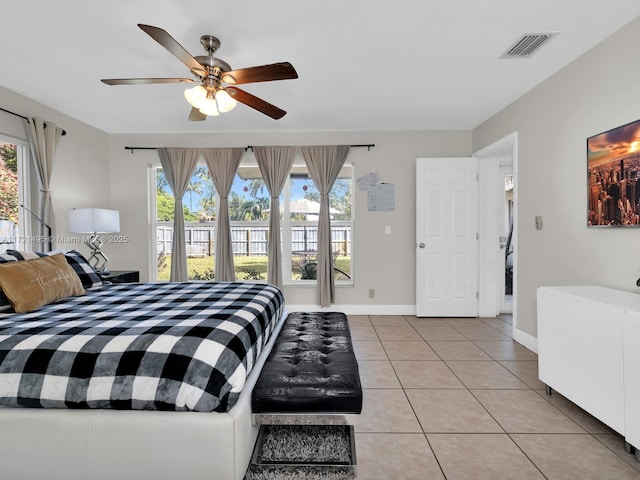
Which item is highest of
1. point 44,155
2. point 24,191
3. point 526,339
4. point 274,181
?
point 44,155

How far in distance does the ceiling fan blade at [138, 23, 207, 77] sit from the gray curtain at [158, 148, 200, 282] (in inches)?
99.9

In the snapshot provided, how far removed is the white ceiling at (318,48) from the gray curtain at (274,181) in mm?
737

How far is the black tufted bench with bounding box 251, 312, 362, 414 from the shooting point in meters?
1.59

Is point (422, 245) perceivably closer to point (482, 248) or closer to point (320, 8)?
point (482, 248)

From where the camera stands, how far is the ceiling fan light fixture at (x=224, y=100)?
231 centimetres

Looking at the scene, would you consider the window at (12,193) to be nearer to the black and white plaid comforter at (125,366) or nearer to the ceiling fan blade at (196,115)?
the ceiling fan blade at (196,115)

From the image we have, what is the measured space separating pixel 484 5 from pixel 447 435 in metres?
2.57

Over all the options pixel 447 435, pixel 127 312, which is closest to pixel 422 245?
pixel 447 435

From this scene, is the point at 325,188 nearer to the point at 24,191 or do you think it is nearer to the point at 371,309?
the point at 371,309

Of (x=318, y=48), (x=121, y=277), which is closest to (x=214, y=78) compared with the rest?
(x=318, y=48)

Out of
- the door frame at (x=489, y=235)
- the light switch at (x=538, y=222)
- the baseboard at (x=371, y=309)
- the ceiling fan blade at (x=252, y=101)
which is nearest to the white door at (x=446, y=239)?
the door frame at (x=489, y=235)

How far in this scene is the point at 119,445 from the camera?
1.42 meters

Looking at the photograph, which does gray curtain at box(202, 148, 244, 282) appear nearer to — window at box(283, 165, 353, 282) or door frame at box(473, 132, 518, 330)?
window at box(283, 165, 353, 282)

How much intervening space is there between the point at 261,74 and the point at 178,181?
2913 millimetres
